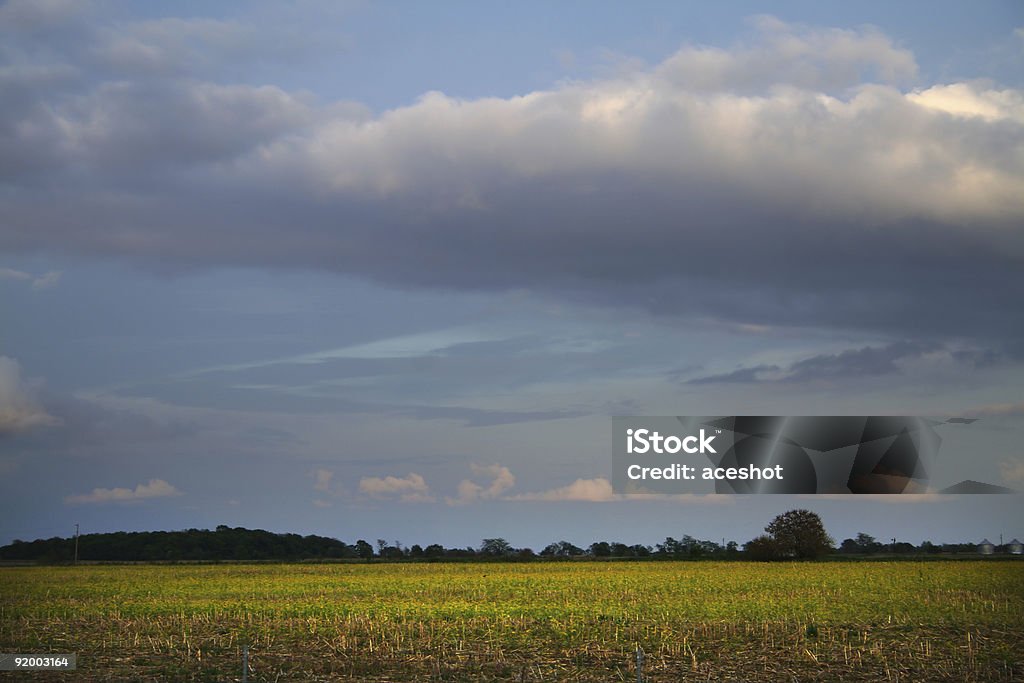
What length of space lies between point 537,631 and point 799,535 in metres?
91.0

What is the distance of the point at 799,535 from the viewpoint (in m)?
122

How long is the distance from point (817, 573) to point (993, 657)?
53.0m

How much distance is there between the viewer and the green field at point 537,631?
30344 mm

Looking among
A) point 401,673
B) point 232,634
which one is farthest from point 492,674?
point 232,634

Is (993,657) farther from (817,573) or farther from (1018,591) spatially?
(817,573)

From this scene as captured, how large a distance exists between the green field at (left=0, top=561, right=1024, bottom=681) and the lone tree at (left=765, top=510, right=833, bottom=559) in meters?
51.7

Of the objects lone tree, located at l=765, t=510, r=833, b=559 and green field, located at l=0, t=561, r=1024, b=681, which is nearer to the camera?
green field, located at l=0, t=561, r=1024, b=681

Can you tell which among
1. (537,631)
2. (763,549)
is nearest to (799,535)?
(763,549)

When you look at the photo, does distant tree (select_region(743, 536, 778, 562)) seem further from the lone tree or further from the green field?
the green field

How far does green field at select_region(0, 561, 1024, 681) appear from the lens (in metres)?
30.3

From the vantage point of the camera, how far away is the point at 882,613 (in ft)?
151

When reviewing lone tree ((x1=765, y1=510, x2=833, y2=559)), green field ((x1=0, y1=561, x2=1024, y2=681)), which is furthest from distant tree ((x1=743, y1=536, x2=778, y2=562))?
green field ((x1=0, y1=561, x2=1024, y2=681))

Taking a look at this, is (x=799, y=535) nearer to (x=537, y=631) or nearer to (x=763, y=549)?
(x=763, y=549)

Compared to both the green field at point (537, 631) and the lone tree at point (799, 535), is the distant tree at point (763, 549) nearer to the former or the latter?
the lone tree at point (799, 535)
